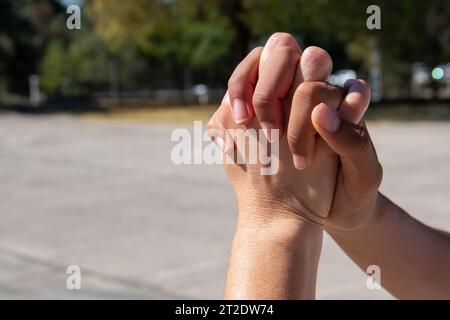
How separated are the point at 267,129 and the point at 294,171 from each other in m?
0.09

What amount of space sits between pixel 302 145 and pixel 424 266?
0.60m

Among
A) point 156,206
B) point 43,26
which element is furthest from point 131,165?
point 43,26

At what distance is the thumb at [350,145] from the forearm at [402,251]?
0.24 metres

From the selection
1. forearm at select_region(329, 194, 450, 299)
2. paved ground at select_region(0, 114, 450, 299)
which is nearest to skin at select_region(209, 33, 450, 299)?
forearm at select_region(329, 194, 450, 299)

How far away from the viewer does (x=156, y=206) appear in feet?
22.6

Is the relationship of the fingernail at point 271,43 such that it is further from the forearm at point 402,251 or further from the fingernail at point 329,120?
the forearm at point 402,251

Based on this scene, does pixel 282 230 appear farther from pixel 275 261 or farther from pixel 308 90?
pixel 308 90

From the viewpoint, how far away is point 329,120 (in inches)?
42.7

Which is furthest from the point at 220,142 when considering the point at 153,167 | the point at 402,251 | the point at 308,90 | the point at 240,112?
the point at 153,167

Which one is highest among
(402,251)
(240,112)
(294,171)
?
(240,112)

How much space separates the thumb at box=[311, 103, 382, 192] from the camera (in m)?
1.09

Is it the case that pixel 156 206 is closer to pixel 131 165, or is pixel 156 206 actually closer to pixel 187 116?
pixel 131 165

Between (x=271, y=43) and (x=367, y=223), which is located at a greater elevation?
(x=271, y=43)

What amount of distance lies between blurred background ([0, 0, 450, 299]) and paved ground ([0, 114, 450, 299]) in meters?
0.02
